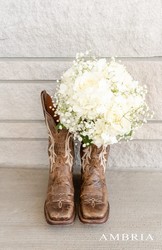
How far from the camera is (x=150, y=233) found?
3.13 ft

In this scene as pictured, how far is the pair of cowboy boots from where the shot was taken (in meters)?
0.96

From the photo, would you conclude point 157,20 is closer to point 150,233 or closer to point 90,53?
point 90,53

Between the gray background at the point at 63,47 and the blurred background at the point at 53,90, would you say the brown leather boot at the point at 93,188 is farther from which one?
the gray background at the point at 63,47

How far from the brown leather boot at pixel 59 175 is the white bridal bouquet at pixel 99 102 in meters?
0.10

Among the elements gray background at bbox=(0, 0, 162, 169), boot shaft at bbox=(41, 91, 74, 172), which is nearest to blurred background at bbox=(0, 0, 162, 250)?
gray background at bbox=(0, 0, 162, 169)

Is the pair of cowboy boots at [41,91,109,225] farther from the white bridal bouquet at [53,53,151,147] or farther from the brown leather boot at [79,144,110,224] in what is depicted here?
the white bridal bouquet at [53,53,151,147]


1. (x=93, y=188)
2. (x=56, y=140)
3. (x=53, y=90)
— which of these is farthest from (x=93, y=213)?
(x=53, y=90)

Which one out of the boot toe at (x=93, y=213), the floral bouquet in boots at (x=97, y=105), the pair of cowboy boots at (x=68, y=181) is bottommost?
the boot toe at (x=93, y=213)

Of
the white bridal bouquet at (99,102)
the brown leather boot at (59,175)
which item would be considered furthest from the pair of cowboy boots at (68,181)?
the white bridal bouquet at (99,102)

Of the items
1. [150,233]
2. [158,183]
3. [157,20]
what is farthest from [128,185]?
[157,20]

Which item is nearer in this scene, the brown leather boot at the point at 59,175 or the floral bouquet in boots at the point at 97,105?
the floral bouquet in boots at the point at 97,105

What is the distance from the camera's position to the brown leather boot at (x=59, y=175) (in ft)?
3.15

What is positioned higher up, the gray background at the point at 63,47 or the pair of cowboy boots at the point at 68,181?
the gray background at the point at 63,47

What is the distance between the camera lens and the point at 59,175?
1.03 metres
